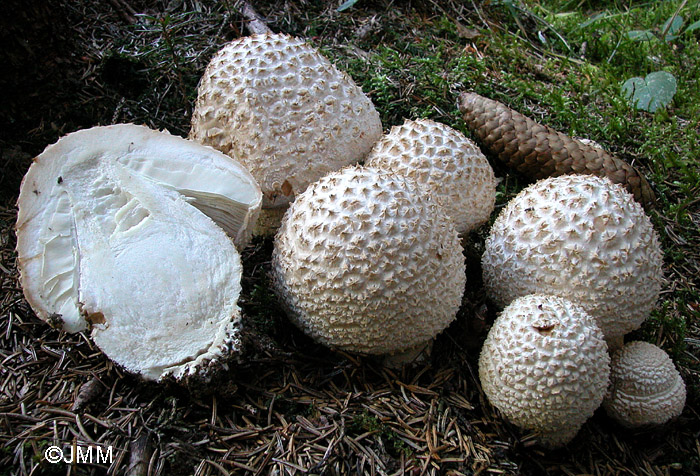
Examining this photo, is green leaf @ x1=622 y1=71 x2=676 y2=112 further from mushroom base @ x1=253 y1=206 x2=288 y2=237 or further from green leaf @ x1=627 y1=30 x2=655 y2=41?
mushroom base @ x1=253 y1=206 x2=288 y2=237

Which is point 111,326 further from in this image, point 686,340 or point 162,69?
point 686,340

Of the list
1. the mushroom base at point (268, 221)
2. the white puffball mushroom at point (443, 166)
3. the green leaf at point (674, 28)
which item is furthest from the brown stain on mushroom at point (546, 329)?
the green leaf at point (674, 28)

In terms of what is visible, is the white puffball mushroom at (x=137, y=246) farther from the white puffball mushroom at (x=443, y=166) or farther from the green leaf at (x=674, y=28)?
the green leaf at (x=674, y=28)

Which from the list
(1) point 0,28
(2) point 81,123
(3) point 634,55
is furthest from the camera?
(3) point 634,55

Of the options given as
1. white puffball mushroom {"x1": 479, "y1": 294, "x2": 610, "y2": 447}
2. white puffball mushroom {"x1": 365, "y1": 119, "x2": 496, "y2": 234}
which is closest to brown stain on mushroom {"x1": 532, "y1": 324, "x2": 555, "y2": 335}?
white puffball mushroom {"x1": 479, "y1": 294, "x2": 610, "y2": 447}

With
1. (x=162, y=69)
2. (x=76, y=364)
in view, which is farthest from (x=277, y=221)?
(x=162, y=69)

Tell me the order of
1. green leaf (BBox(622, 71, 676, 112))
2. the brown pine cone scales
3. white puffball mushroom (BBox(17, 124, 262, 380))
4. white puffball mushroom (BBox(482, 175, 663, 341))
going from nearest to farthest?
white puffball mushroom (BBox(17, 124, 262, 380)) → white puffball mushroom (BBox(482, 175, 663, 341)) → the brown pine cone scales → green leaf (BBox(622, 71, 676, 112))
